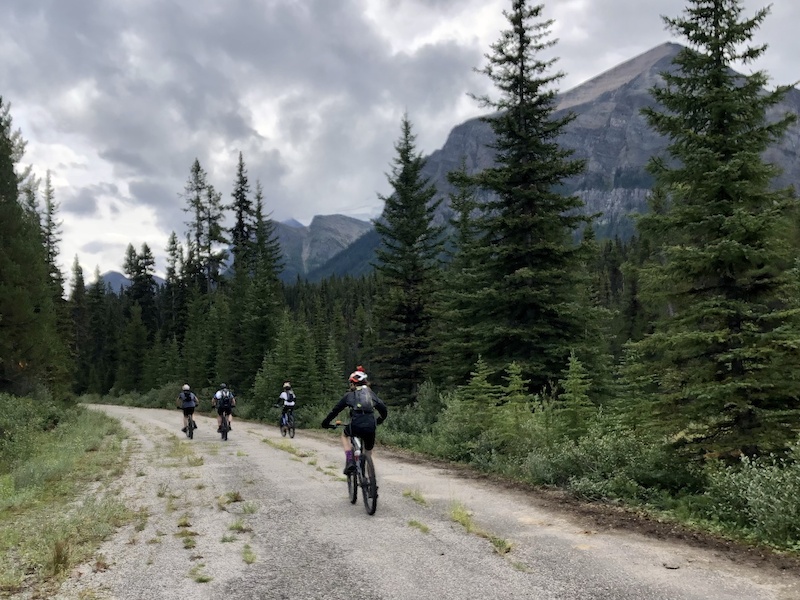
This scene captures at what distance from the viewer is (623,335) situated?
182 ft

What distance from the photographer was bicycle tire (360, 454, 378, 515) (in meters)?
8.27

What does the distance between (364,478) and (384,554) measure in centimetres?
239

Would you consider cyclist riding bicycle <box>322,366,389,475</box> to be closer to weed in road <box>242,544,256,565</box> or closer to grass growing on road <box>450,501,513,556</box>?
grass growing on road <box>450,501,513,556</box>

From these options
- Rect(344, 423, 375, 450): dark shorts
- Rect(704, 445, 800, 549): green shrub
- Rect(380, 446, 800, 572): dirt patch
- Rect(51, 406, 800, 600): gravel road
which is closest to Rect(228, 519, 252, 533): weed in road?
Rect(51, 406, 800, 600): gravel road

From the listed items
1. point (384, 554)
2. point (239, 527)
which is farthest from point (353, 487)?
point (384, 554)

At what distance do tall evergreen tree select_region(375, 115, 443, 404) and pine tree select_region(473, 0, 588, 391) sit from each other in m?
7.30

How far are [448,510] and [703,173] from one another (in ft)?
23.8

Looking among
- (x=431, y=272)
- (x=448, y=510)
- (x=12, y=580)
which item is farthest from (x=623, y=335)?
(x=12, y=580)

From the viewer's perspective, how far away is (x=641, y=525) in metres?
7.39

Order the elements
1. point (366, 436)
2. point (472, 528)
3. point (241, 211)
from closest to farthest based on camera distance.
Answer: point (472, 528) → point (366, 436) → point (241, 211)

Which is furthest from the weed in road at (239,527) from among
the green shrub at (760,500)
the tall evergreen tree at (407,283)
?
the tall evergreen tree at (407,283)

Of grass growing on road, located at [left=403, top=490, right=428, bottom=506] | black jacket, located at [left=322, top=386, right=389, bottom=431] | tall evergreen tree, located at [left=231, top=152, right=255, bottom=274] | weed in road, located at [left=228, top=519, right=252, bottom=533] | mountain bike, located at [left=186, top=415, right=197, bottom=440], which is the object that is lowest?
mountain bike, located at [left=186, top=415, right=197, bottom=440]

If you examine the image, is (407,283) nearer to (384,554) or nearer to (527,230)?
(527,230)

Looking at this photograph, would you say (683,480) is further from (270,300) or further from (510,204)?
(270,300)
